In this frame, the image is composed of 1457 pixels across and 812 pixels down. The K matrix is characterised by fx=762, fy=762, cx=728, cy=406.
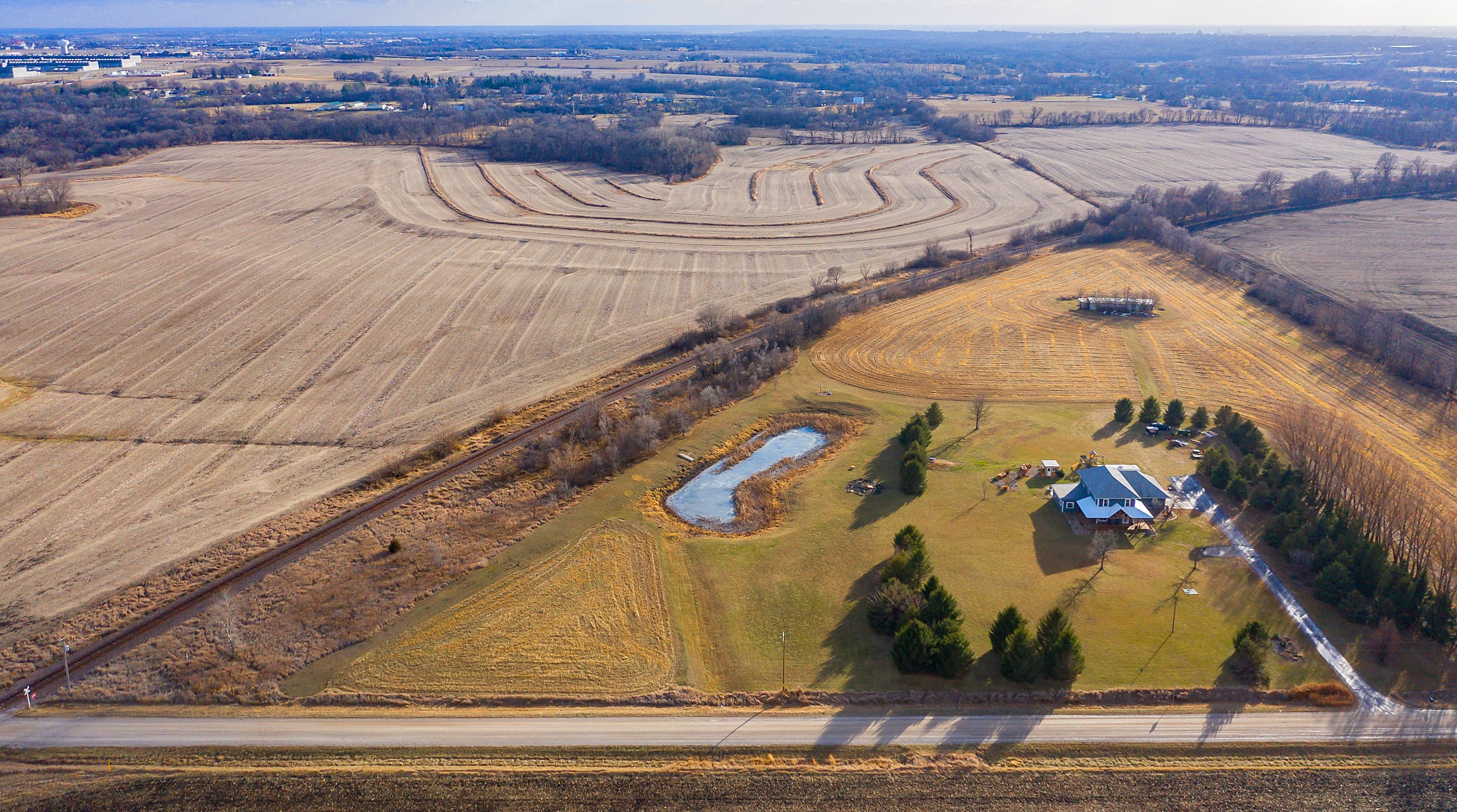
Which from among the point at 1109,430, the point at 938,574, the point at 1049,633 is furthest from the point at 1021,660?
the point at 1109,430

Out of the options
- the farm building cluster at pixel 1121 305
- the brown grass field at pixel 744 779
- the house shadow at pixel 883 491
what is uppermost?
the farm building cluster at pixel 1121 305

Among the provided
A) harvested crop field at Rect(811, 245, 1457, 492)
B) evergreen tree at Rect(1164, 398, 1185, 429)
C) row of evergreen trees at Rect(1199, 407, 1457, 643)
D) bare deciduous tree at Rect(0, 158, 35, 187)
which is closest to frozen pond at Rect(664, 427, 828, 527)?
harvested crop field at Rect(811, 245, 1457, 492)

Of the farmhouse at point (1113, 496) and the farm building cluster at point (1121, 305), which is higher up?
the farm building cluster at point (1121, 305)

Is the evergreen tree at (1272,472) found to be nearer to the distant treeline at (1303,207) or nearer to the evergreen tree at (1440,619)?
the evergreen tree at (1440,619)

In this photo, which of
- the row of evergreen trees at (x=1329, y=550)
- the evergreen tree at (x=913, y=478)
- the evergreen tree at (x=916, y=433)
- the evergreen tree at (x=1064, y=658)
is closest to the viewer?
the evergreen tree at (x=1064, y=658)

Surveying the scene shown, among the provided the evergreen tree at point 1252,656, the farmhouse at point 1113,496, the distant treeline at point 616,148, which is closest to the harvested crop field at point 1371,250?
the farmhouse at point 1113,496

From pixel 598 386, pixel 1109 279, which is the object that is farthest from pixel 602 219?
pixel 1109 279

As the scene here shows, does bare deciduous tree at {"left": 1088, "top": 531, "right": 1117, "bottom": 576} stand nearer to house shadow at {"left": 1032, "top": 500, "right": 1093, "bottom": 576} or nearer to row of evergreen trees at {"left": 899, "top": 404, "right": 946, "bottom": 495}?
house shadow at {"left": 1032, "top": 500, "right": 1093, "bottom": 576}
